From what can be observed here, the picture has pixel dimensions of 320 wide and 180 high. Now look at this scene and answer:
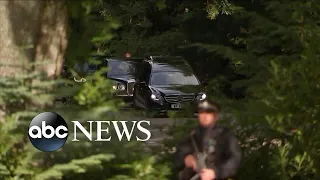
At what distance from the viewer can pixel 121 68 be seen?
22609mm

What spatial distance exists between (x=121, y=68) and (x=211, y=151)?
689 inches

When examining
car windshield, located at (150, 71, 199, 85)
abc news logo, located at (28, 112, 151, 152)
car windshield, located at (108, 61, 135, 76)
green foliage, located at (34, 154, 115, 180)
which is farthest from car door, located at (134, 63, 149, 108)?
green foliage, located at (34, 154, 115, 180)

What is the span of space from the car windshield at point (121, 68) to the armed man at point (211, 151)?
1704 cm

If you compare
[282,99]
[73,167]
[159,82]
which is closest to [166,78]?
[159,82]

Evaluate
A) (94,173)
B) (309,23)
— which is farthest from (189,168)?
(309,23)

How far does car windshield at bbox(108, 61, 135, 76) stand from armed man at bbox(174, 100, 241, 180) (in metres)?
17.0

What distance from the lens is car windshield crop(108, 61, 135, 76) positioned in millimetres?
22328

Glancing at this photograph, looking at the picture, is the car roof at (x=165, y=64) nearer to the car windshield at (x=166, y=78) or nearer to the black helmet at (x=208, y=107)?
the car windshield at (x=166, y=78)

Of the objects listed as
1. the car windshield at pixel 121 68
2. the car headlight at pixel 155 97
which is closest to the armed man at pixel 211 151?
the car headlight at pixel 155 97

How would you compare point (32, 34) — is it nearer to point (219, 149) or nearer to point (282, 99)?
point (219, 149)

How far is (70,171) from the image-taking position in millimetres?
5719

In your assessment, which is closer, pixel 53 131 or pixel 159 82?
pixel 53 131

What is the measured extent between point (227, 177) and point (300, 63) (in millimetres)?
1995

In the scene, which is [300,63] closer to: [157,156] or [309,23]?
[309,23]
